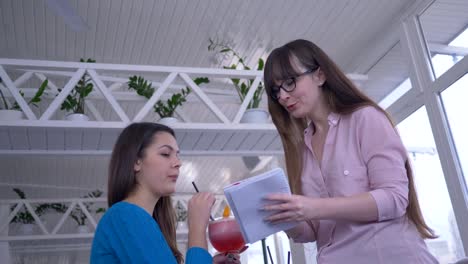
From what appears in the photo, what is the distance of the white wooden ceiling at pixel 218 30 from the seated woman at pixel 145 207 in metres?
2.47

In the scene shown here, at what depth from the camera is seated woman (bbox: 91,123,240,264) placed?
141cm

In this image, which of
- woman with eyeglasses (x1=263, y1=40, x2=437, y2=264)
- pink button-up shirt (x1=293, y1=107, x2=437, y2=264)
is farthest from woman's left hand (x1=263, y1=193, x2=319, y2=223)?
pink button-up shirt (x1=293, y1=107, x2=437, y2=264)

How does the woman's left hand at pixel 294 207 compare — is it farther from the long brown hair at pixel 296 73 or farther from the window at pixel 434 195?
the window at pixel 434 195

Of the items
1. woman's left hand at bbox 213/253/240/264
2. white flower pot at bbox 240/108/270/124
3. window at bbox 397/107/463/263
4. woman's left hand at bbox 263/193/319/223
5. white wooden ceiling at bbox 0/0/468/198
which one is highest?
white wooden ceiling at bbox 0/0/468/198

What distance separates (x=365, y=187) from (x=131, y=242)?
0.67m

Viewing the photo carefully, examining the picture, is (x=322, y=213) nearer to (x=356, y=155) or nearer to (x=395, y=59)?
(x=356, y=155)

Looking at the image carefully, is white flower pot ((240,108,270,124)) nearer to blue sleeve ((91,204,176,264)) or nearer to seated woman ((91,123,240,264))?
seated woman ((91,123,240,264))

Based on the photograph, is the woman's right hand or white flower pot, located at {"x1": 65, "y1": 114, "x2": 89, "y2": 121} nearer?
the woman's right hand

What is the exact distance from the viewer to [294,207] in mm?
1150

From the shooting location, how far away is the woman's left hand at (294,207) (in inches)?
45.3

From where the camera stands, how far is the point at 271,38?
16.2ft

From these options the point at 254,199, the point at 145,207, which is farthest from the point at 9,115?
the point at 254,199

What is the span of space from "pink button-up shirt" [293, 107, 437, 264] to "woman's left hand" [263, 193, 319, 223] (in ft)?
0.49

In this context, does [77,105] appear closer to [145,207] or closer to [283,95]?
[145,207]
